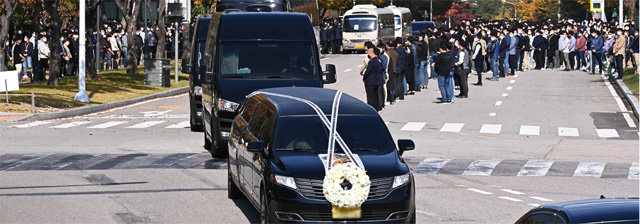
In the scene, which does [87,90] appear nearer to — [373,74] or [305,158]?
[373,74]

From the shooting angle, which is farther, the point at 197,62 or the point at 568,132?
the point at 568,132

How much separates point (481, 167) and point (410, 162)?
1221 mm

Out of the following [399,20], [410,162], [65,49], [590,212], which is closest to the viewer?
[590,212]

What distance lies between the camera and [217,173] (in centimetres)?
1641

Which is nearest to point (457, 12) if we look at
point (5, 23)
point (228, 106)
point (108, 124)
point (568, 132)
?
point (5, 23)

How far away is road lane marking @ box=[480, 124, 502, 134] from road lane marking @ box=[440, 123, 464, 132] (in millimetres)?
521

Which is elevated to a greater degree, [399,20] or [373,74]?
[399,20]

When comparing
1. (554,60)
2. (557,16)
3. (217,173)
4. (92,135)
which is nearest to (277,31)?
(217,173)

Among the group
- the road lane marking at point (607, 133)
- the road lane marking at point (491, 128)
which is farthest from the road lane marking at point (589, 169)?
the road lane marking at point (491, 128)

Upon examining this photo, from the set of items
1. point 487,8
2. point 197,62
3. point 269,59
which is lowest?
point 197,62

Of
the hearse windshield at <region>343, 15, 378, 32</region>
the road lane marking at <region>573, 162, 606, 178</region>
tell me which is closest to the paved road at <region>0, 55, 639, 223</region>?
the road lane marking at <region>573, 162, 606, 178</region>

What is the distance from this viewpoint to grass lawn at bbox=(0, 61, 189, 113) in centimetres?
2888

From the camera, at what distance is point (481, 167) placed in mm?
17672

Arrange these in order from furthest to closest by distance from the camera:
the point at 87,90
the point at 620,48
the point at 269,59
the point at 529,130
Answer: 1. the point at 620,48
2. the point at 87,90
3. the point at 529,130
4. the point at 269,59
